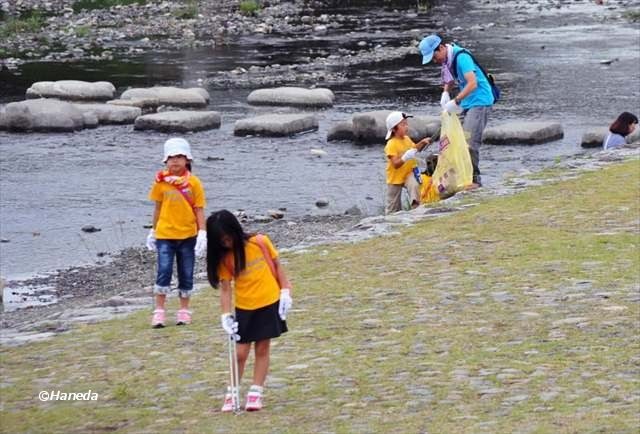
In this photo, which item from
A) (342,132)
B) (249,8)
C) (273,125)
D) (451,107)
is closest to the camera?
(451,107)

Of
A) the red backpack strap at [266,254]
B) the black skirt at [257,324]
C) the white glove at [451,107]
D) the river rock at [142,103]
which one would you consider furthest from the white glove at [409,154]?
the river rock at [142,103]

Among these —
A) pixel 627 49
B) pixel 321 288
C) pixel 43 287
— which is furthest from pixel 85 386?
pixel 627 49

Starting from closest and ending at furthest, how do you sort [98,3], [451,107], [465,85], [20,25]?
[451,107], [465,85], [20,25], [98,3]

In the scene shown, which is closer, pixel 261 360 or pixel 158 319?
pixel 261 360

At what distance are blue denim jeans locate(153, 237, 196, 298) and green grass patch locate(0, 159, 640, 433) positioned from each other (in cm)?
34

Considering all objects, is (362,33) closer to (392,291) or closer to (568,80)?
(568,80)

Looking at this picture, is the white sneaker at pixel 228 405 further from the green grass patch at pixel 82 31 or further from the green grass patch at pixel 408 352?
the green grass patch at pixel 82 31

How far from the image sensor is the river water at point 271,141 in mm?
19203

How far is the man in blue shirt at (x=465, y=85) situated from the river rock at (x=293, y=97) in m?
12.2

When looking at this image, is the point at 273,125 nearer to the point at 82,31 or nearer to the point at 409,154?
the point at 409,154

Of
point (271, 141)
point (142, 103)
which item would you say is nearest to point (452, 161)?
point (271, 141)

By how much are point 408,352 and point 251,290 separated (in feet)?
5.18

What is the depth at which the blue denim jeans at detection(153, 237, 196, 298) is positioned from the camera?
11172mm

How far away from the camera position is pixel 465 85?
16031mm
